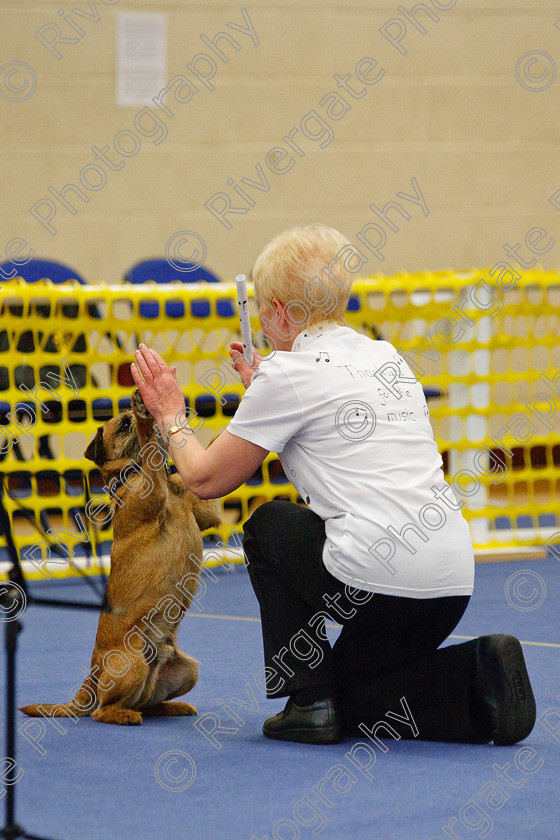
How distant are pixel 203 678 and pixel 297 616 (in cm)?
59

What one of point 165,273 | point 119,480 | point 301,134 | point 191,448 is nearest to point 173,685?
point 119,480

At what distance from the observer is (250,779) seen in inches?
75.6

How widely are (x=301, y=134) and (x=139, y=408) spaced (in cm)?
405

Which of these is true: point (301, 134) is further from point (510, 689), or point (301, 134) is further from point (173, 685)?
point (510, 689)

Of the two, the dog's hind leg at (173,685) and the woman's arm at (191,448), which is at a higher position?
the woman's arm at (191,448)

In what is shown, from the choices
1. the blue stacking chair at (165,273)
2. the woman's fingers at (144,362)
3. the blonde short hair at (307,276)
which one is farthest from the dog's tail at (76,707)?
the blue stacking chair at (165,273)

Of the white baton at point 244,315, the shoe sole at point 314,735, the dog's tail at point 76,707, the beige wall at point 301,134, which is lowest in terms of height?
the dog's tail at point 76,707

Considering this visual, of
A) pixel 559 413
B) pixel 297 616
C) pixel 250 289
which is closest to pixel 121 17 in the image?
pixel 250 289

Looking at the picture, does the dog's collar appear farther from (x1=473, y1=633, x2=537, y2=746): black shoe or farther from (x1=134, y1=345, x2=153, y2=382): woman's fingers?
(x1=473, y1=633, x2=537, y2=746): black shoe

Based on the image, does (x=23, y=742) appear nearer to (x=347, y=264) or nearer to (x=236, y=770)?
(x=236, y=770)

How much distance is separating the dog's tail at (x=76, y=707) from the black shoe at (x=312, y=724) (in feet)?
1.41

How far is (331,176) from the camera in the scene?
19.8ft

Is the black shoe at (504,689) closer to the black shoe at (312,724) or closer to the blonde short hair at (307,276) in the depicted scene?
the black shoe at (312,724)

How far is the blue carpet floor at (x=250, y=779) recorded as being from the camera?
5.58 feet
